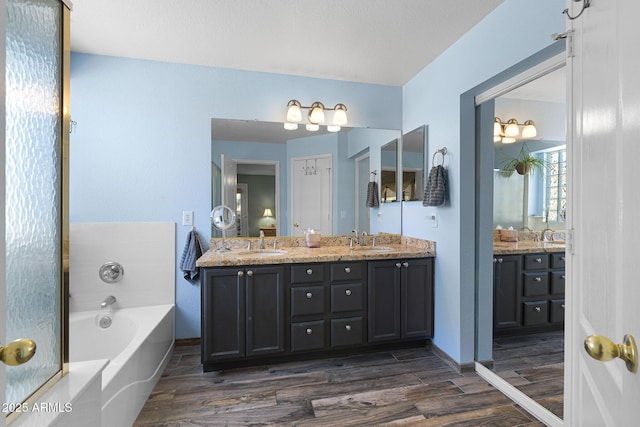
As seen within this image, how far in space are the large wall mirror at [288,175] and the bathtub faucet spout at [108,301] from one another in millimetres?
936

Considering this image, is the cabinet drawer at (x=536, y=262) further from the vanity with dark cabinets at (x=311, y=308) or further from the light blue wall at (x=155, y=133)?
the light blue wall at (x=155, y=133)

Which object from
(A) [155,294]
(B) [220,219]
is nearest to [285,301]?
(B) [220,219]

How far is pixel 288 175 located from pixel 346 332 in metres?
1.51

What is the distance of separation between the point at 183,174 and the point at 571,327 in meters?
2.74

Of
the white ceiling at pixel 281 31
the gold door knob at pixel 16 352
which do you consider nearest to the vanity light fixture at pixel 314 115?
the white ceiling at pixel 281 31

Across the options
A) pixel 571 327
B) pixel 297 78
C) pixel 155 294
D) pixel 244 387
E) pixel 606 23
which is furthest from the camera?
pixel 297 78

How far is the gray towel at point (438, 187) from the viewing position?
91.5 inches

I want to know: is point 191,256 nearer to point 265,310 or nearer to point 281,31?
point 265,310

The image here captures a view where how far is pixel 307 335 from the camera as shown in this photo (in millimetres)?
2312

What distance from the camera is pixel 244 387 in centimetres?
203

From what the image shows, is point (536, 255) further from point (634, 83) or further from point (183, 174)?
point (183, 174)

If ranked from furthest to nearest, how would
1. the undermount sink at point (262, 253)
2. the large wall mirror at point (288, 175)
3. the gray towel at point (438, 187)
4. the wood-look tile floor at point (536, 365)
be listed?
the large wall mirror at point (288, 175), the undermount sink at point (262, 253), the gray towel at point (438, 187), the wood-look tile floor at point (536, 365)

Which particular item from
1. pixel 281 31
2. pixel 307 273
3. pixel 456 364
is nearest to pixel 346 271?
pixel 307 273

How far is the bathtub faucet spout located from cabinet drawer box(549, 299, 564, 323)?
325cm
